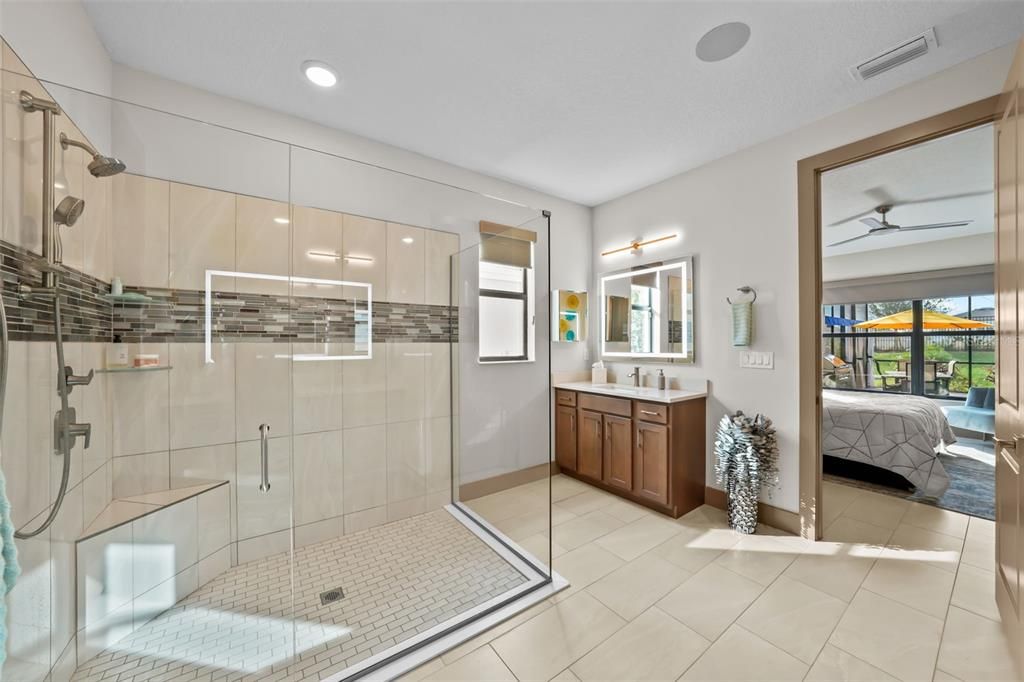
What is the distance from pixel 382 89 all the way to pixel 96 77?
1.23 metres

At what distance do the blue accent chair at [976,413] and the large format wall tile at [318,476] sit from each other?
6787mm

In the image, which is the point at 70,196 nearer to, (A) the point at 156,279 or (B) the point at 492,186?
(A) the point at 156,279

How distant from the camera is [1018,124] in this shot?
4.60 feet

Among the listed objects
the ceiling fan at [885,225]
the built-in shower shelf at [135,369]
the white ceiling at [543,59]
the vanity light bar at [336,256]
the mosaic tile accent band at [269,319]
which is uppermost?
the white ceiling at [543,59]

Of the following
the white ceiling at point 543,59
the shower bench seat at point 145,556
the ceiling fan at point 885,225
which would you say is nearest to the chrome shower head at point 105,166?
the white ceiling at point 543,59

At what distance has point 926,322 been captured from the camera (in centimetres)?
542

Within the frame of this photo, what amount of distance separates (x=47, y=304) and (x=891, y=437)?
202 inches

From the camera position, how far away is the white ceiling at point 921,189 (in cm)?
283

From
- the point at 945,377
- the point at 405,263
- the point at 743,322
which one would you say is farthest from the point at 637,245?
the point at 945,377

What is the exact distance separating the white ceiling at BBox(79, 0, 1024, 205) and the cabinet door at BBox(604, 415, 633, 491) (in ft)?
6.87

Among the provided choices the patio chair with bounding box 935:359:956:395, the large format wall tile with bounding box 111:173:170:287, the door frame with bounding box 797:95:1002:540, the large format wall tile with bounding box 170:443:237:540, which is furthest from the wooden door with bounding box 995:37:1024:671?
the patio chair with bounding box 935:359:956:395

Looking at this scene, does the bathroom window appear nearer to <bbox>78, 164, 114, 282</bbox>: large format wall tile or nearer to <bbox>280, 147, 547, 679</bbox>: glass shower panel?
<bbox>280, 147, 547, 679</bbox>: glass shower panel

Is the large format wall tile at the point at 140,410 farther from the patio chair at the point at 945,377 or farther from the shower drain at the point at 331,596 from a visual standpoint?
the patio chair at the point at 945,377

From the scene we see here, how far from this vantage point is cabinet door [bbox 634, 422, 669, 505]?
273 cm
